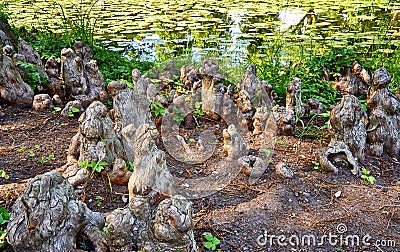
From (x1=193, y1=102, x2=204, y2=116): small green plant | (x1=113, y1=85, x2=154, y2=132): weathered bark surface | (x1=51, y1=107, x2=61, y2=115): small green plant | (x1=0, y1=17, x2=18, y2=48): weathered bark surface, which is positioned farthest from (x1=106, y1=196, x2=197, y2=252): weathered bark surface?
(x1=0, y1=17, x2=18, y2=48): weathered bark surface

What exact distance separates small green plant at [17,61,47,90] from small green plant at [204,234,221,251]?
3.38 m

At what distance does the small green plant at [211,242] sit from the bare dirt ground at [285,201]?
35mm

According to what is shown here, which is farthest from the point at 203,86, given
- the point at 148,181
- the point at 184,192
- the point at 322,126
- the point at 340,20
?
the point at 340,20

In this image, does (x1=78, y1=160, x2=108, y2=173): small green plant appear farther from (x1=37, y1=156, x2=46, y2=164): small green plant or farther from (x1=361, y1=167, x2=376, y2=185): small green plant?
(x1=361, y1=167, x2=376, y2=185): small green plant

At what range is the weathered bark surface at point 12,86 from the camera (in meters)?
4.80

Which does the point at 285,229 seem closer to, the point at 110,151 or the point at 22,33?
the point at 110,151

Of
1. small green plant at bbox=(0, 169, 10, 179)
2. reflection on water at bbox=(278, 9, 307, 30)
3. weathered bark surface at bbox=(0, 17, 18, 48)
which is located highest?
weathered bark surface at bbox=(0, 17, 18, 48)

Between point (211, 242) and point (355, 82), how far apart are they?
3729 millimetres

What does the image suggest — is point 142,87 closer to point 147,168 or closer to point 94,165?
point 94,165

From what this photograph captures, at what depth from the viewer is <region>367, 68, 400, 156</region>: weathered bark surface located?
398cm

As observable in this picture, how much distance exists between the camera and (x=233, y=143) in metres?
3.79

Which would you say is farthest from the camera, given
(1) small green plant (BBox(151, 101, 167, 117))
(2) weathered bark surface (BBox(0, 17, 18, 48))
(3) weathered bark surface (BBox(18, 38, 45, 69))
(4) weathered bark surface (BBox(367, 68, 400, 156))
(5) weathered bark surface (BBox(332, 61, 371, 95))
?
(2) weathered bark surface (BBox(0, 17, 18, 48))

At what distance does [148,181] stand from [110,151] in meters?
0.68

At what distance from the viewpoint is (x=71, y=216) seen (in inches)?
91.7
